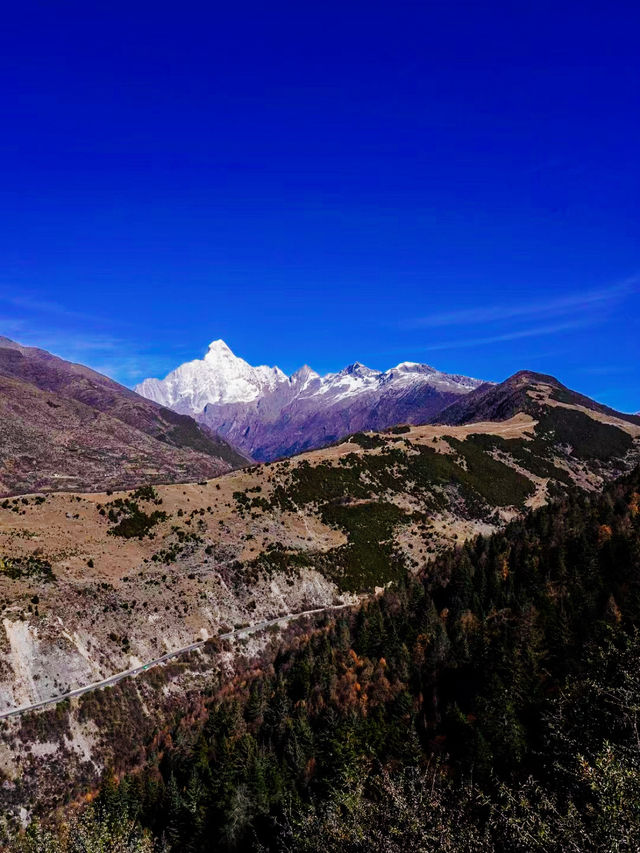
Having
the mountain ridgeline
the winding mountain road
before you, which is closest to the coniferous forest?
the mountain ridgeline

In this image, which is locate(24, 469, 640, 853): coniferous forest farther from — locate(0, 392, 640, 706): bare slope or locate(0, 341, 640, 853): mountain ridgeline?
locate(0, 392, 640, 706): bare slope

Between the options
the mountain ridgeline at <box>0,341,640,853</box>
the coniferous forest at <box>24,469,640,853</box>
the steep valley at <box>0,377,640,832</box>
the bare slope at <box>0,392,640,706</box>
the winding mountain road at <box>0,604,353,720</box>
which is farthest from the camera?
the bare slope at <box>0,392,640,706</box>

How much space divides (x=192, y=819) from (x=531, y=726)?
108 ft

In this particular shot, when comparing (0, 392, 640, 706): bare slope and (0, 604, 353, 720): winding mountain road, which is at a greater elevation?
(0, 392, 640, 706): bare slope

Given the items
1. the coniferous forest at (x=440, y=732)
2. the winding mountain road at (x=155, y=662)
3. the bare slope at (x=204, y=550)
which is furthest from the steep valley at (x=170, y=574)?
the coniferous forest at (x=440, y=732)

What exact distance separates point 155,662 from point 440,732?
158 feet

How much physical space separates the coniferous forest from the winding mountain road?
1041cm

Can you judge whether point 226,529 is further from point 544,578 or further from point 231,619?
point 544,578

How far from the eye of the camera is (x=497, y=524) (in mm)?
160125

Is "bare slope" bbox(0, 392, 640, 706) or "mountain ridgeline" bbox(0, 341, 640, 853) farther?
"bare slope" bbox(0, 392, 640, 706)

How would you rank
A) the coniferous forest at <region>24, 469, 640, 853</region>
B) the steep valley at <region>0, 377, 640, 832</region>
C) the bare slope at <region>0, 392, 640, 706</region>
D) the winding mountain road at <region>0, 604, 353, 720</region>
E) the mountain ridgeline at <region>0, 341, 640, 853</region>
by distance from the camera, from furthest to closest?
the bare slope at <region>0, 392, 640, 706</region> < the steep valley at <region>0, 377, 640, 832</region> < the winding mountain road at <region>0, 604, 353, 720</region> < the mountain ridgeline at <region>0, 341, 640, 853</region> < the coniferous forest at <region>24, 469, 640, 853</region>

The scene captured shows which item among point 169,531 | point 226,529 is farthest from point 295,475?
point 169,531

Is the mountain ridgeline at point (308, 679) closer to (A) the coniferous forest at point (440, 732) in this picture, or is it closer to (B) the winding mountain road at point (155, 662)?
(A) the coniferous forest at point (440, 732)

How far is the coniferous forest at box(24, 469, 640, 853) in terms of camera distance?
2162 cm
